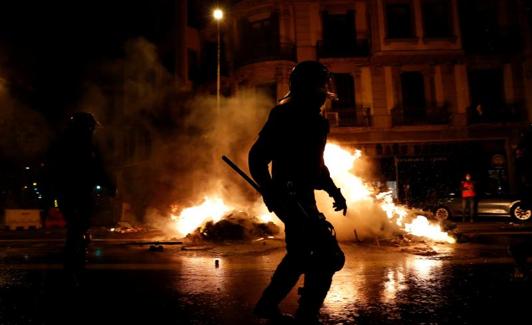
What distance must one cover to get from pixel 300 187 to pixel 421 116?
21.4 m

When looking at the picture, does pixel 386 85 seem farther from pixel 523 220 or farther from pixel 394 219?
pixel 394 219

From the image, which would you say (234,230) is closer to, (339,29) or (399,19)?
(339,29)

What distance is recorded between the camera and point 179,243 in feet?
31.0

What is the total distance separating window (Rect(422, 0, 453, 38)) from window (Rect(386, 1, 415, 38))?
0.75 metres

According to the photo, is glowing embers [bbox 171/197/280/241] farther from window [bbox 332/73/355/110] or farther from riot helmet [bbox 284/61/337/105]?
window [bbox 332/73/355/110]

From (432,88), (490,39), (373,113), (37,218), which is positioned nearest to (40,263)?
(37,218)

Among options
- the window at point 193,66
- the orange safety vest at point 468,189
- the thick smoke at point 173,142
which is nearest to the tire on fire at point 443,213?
the orange safety vest at point 468,189

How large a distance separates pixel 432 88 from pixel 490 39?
3922mm

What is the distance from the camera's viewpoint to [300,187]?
2928 millimetres

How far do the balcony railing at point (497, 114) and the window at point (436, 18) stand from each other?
13.7 feet

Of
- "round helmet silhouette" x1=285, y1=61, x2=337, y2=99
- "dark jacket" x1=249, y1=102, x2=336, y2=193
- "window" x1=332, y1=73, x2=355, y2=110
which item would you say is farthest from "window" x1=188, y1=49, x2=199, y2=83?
"dark jacket" x1=249, y1=102, x2=336, y2=193

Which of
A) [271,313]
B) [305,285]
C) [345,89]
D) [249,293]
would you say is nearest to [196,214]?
[249,293]

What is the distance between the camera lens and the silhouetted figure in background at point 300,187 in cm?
278

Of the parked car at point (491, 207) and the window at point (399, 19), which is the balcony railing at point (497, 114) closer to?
the window at point (399, 19)
